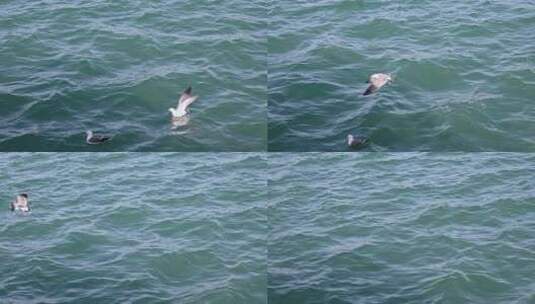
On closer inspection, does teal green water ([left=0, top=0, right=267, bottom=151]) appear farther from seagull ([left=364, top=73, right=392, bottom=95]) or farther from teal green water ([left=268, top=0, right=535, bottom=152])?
seagull ([left=364, top=73, right=392, bottom=95])

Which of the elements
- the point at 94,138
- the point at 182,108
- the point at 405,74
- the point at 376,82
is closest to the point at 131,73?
the point at 182,108

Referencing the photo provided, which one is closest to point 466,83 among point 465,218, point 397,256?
point 465,218

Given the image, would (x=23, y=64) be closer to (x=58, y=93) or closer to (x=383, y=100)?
(x=58, y=93)

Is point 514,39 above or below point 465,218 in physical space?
above

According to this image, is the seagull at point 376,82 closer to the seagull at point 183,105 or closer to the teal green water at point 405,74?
the teal green water at point 405,74

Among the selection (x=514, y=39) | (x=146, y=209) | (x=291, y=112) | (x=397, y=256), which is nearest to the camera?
(x=397, y=256)

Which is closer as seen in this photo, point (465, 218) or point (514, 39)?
point (465, 218)

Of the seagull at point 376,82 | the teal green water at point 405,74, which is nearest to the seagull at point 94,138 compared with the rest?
the teal green water at point 405,74
